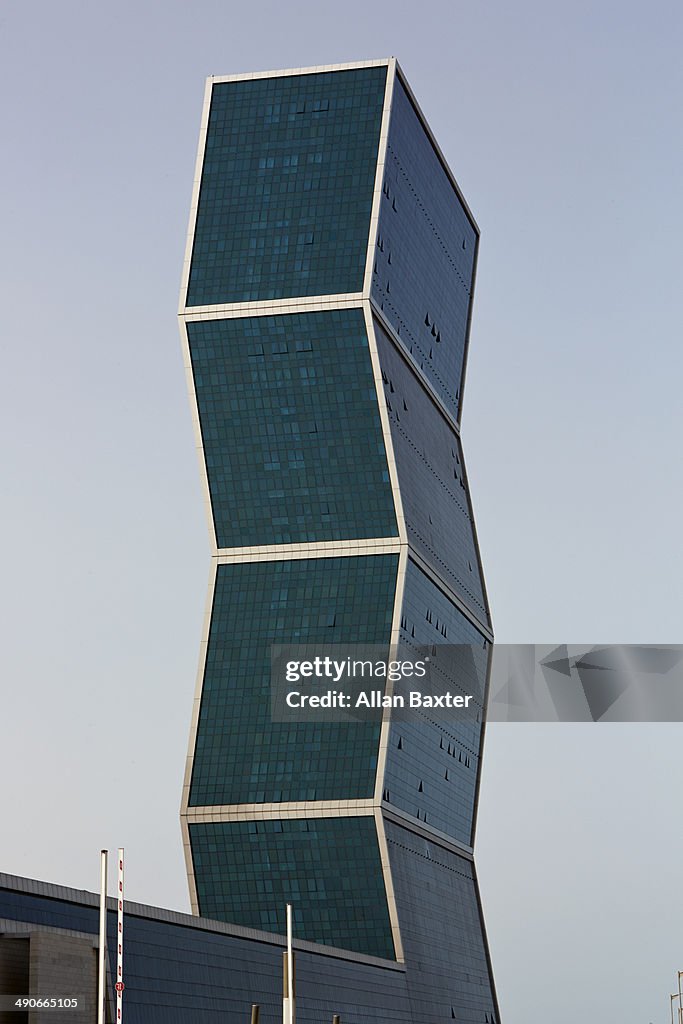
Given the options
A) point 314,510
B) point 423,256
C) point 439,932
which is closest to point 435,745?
point 439,932

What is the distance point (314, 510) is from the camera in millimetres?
94500

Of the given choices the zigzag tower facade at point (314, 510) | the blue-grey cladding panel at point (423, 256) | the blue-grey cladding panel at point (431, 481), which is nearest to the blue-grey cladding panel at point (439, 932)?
the zigzag tower facade at point (314, 510)

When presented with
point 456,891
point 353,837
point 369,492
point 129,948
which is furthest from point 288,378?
point 129,948

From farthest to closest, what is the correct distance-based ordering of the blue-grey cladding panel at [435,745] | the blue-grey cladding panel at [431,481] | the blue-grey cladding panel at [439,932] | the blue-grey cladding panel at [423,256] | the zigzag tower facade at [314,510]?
the blue-grey cladding panel at [423,256] < the blue-grey cladding panel at [431,481] < the blue-grey cladding panel at [435,745] < the zigzag tower facade at [314,510] < the blue-grey cladding panel at [439,932]

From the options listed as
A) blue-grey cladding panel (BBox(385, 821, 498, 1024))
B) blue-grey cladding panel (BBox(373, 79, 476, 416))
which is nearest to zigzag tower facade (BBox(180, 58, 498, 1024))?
blue-grey cladding panel (BBox(385, 821, 498, 1024))

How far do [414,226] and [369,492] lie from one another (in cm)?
1910

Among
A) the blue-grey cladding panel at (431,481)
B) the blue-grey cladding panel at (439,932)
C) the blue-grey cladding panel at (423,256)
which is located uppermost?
the blue-grey cladding panel at (423,256)

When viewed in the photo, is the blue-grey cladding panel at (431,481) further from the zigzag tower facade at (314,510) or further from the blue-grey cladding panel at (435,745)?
the blue-grey cladding panel at (435,745)

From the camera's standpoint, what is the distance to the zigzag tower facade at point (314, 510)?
3583 inches

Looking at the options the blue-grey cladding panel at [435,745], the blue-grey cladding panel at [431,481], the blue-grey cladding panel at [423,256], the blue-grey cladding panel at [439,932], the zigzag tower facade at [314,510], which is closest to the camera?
the blue-grey cladding panel at [439,932]

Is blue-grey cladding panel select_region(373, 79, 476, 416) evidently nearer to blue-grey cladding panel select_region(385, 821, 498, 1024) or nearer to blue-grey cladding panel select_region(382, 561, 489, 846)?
blue-grey cladding panel select_region(382, 561, 489, 846)

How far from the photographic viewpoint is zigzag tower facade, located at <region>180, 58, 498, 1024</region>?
91000 mm

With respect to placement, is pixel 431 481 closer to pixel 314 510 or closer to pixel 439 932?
pixel 314 510

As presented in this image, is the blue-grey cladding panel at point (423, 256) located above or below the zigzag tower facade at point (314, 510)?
above
